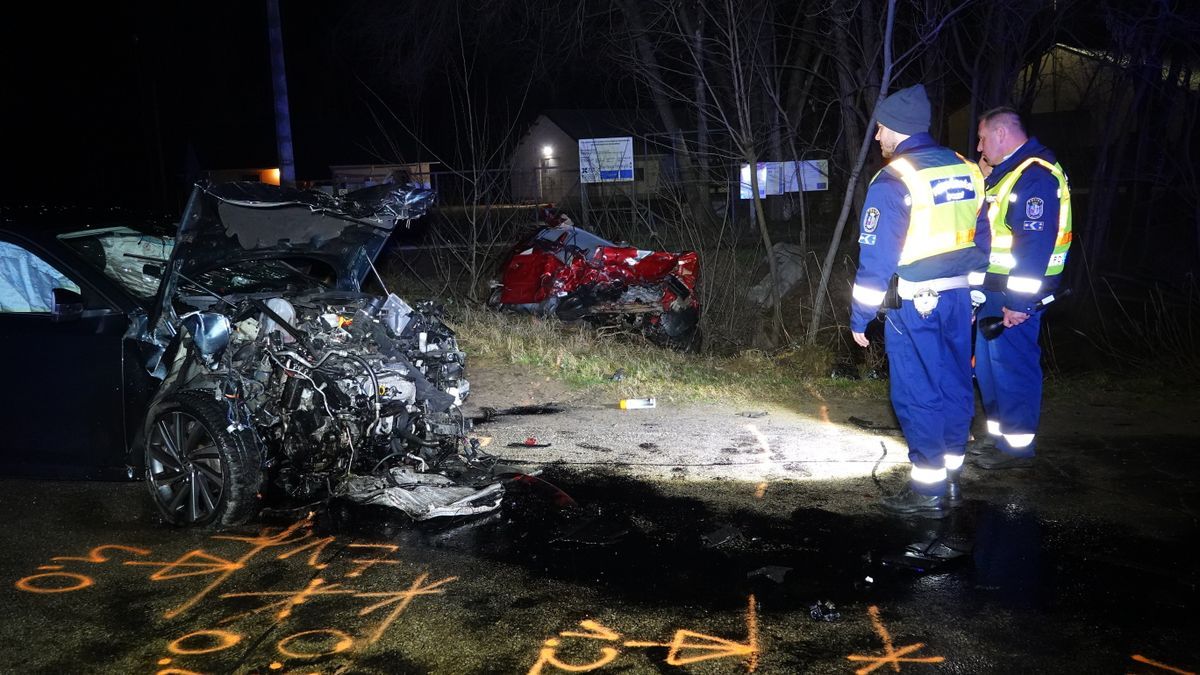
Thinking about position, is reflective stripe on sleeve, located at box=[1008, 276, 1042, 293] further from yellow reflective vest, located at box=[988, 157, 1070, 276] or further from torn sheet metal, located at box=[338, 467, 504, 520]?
torn sheet metal, located at box=[338, 467, 504, 520]

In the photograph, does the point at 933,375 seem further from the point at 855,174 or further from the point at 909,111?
the point at 855,174

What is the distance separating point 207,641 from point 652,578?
1.80 meters

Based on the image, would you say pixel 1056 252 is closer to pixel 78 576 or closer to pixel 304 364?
pixel 304 364

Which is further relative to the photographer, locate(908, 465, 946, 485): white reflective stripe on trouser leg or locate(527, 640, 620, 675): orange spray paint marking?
locate(908, 465, 946, 485): white reflective stripe on trouser leg

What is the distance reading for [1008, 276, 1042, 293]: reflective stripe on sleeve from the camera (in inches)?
208

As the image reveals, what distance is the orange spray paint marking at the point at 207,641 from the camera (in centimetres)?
345

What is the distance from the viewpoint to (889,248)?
461cm

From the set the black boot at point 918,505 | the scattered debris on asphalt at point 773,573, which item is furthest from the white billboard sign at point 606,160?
the scattered debris on asphalt at point 773,573

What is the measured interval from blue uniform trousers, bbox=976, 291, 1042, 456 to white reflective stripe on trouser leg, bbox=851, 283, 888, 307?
1.28m

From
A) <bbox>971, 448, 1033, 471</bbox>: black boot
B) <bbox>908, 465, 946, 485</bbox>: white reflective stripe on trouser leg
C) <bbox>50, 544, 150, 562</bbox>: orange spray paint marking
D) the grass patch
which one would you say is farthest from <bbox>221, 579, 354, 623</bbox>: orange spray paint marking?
the grass patch

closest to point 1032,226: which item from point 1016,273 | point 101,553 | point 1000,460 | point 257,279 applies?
point 1016,273

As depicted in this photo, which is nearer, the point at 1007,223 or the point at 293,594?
the point at 293,594

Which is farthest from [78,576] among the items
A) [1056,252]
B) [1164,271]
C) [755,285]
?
[1164,271]

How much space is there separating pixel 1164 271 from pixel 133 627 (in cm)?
1712
